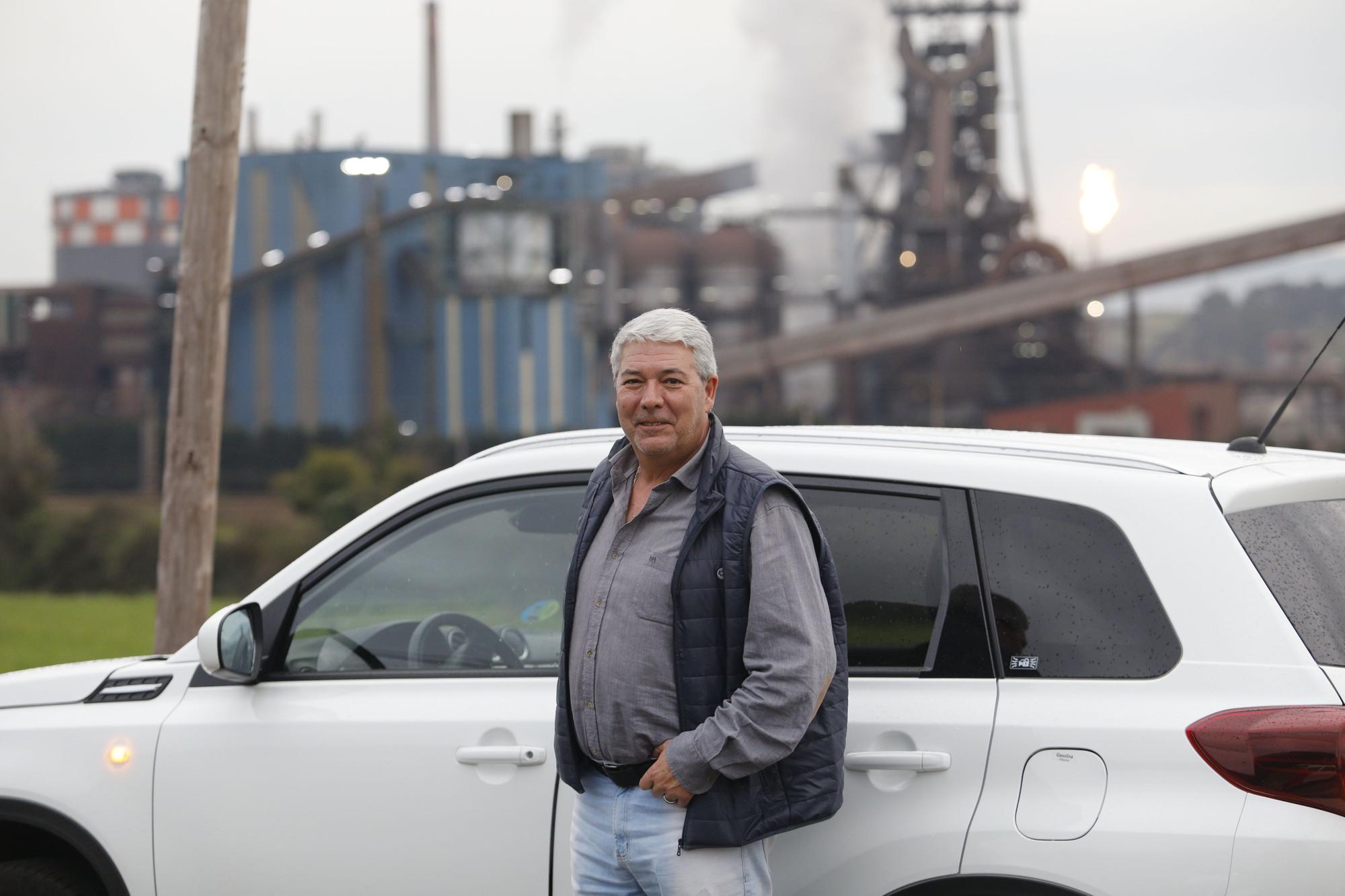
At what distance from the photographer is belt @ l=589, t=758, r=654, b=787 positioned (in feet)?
7.94

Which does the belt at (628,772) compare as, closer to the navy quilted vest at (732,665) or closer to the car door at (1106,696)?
the navy quilted vest at (732,665)

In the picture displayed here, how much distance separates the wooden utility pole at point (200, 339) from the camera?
6.00 metres

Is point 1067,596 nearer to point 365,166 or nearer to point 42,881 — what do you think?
point 42,881

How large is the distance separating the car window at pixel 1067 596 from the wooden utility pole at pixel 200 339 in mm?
4247

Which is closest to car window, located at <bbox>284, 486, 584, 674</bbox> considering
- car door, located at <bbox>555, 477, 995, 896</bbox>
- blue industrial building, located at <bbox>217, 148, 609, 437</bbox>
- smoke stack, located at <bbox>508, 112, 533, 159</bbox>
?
car door, located at <bbox>555, 477, 995, 896</bbox>

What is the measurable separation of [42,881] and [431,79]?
4848 cm

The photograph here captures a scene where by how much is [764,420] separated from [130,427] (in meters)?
21.2

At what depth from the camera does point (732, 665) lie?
7.71ft

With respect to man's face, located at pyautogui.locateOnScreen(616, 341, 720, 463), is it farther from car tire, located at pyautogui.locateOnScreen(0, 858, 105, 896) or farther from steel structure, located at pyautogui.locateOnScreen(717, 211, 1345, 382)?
steel structure, located at pyautogui.locateOnScreen(717, 211, 1345, 382)

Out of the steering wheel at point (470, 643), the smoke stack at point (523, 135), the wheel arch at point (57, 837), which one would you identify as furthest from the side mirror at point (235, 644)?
the smoke stack at point (523, 135)

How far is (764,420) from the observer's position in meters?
39.2

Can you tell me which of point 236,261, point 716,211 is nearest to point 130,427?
point 236,261

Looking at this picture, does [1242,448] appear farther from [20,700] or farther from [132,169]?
[132,169]

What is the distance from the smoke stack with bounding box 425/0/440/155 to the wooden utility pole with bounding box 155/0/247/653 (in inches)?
1715
